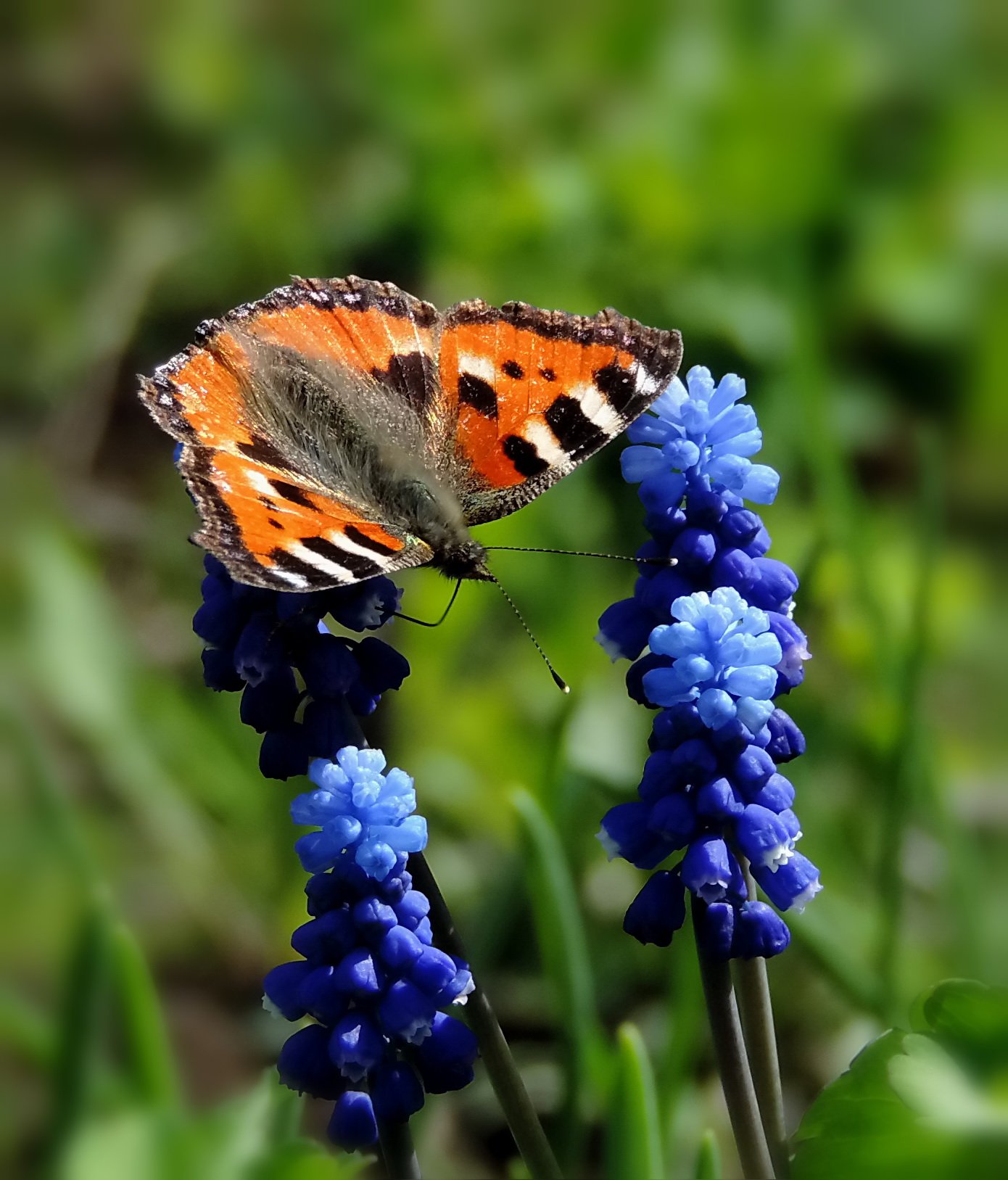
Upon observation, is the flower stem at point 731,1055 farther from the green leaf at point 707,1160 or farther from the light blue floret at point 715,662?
the light blue floret at point 715,662

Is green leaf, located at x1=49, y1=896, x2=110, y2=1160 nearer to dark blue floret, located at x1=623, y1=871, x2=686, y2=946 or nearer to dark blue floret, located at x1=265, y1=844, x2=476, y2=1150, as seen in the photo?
dark blue floret, located at x1=265, y1=844, x2=476, y2=1150

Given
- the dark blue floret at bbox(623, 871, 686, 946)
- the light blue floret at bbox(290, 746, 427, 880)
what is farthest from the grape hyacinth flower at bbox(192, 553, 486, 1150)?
the dark blue floret at bbox(623, 871, 686, 946)

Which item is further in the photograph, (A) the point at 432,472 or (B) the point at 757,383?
(B) the point at 757,383

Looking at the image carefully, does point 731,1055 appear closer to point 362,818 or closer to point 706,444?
point 362,818

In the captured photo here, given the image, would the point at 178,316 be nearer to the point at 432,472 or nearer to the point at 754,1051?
the point at 432,472

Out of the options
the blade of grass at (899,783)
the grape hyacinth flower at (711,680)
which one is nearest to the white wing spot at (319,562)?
the grape hyacinth flower at (711,680)

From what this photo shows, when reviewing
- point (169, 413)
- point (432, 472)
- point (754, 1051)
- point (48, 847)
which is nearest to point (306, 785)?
point (48, 847)

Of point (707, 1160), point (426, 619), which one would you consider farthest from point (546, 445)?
point (426, 619)
